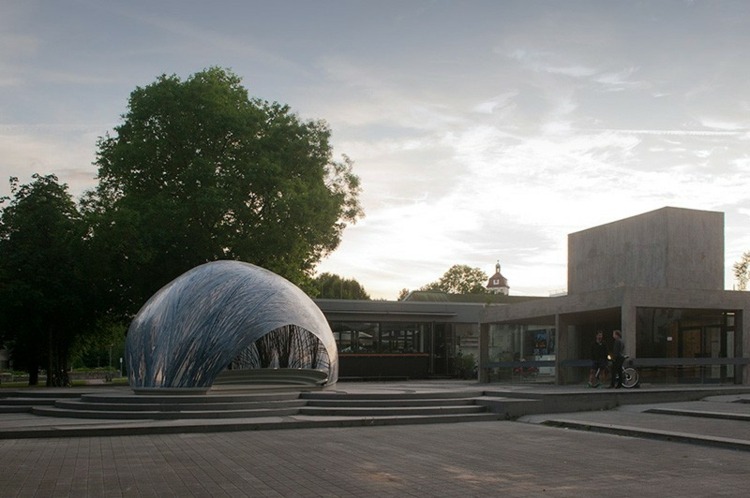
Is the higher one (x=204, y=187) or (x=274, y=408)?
(x=204, y=187)

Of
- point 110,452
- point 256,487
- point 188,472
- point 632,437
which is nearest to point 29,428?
point 110,452

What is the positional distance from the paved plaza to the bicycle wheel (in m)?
5.89

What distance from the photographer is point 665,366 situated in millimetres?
21641

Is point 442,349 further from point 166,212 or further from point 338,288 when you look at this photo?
point 338,288

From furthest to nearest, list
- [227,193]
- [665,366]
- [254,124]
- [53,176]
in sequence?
[53,176] < [254,124] < [227,193] < [665,366]

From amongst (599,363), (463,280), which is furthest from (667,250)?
(463,280)

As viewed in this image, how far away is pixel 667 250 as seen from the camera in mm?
24906

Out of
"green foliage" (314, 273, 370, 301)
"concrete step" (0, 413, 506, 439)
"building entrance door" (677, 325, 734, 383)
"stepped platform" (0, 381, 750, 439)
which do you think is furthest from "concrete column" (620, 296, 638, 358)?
"green foliage" (314, 273, 370, 301)

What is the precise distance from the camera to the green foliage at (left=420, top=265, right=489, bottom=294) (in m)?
102

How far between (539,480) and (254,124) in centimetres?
2634

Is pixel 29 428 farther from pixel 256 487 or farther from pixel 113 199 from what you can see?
pixel 113 199

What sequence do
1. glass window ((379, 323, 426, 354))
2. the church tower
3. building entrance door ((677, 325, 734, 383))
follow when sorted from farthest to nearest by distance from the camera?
1. the church tower
2. glass window ((379, 323, 426, 354))
3. building entrance door ((677, 325, 734, 383))

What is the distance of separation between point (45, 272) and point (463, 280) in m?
75.9

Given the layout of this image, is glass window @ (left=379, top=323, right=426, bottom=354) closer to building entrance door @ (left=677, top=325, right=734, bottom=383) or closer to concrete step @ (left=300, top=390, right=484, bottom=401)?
building entrance door @ (left=677, top=325, right=734, bottom=383)
